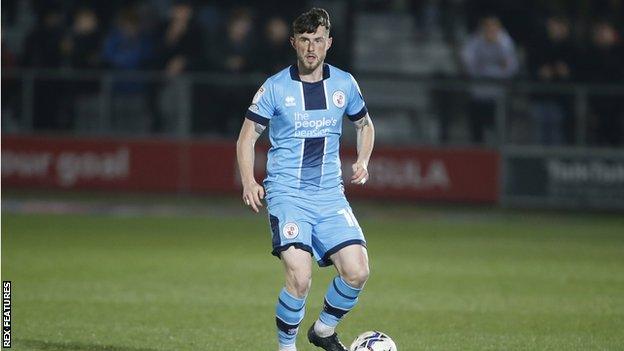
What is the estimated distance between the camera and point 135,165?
21.1m

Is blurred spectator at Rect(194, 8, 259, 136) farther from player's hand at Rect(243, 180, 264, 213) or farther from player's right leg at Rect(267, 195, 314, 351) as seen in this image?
player's hand at Rect(243, 180, 264, 213)

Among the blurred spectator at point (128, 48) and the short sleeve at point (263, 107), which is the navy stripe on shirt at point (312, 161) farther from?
the blurred spectator at point (128, 48)

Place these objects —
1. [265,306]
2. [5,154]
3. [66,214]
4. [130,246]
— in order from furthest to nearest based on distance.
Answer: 1. [5,154]
2. [66,214]
3. [130,246]
4. [265,306]

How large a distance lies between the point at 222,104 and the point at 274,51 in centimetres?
124

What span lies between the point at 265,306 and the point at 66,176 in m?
→ 10.7

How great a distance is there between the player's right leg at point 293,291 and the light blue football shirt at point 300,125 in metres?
0.48

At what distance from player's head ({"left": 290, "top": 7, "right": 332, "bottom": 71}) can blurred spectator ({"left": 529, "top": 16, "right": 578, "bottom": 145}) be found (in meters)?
13.3

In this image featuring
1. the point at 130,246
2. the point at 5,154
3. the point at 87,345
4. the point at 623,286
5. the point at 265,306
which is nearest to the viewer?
the point at 87,345

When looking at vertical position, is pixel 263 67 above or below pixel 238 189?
above

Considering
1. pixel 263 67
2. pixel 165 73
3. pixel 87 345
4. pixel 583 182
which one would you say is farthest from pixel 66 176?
pixel 87 345

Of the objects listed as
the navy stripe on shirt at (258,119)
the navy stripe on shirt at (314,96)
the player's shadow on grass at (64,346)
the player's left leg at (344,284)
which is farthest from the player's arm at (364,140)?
the player's shadow on grass at (64,346)

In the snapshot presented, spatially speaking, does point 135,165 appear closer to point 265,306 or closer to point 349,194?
point 349,194

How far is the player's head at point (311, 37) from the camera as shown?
7938 millimetres

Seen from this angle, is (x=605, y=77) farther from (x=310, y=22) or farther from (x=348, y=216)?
(x=310, y=22)
